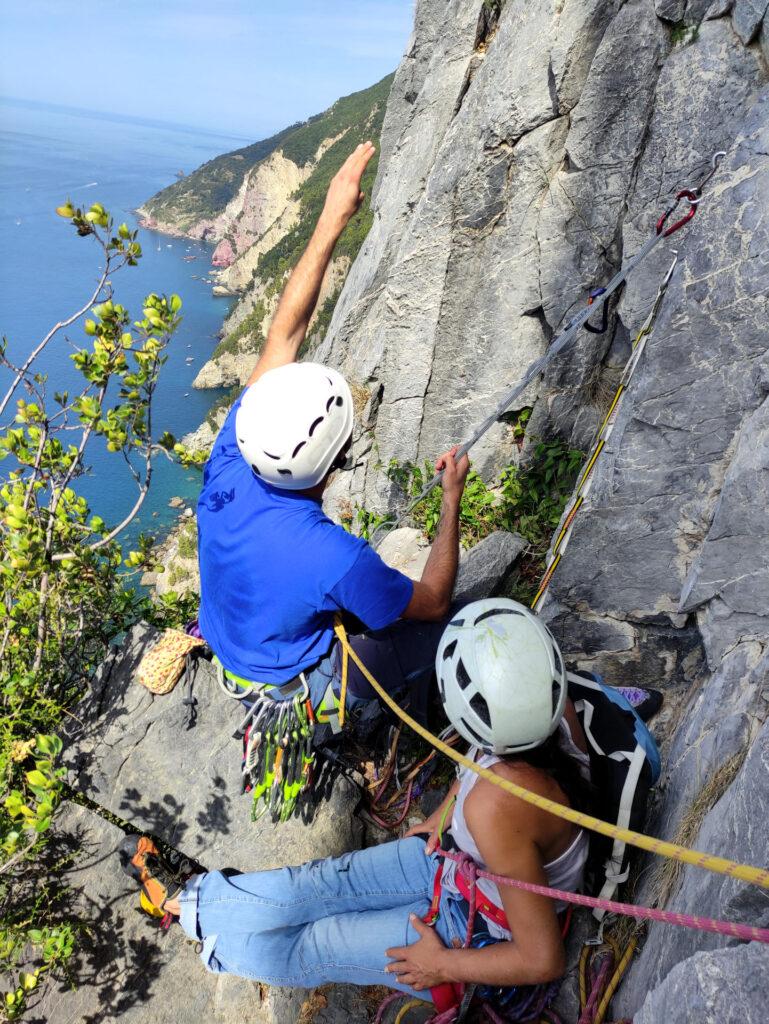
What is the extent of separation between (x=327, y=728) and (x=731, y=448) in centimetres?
278

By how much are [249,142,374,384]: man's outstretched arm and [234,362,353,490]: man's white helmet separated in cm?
81

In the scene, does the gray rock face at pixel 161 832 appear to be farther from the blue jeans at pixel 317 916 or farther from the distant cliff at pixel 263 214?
the distant cliff at pixel 263 214

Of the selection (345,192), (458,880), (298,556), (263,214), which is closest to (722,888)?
(458,880)

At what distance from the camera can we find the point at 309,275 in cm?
367

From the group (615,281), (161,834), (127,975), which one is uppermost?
(615,281)

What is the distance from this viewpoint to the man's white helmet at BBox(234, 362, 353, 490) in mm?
2715

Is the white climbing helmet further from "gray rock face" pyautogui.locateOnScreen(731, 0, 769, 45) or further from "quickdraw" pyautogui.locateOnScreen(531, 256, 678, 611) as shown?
"gray rock face" pyautogui.locateOnScreen(731, 0, 769, 45)


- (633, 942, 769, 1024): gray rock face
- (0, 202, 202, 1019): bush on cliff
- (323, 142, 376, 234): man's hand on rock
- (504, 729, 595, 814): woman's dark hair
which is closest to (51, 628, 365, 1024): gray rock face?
(0, 202, 202, 1019): bush on cliff

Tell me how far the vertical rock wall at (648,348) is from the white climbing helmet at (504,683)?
0.67 metres

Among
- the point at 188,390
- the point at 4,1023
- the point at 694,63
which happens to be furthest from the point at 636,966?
the point at 188,390

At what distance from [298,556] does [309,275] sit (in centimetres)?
188

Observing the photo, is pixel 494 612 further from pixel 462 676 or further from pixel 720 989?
pixel 720 989

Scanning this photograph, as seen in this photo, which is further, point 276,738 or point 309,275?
point 309,275

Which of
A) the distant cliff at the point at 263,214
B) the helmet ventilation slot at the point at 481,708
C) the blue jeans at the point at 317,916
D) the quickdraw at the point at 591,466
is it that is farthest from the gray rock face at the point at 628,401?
the distant cliff at the point at 263,214
